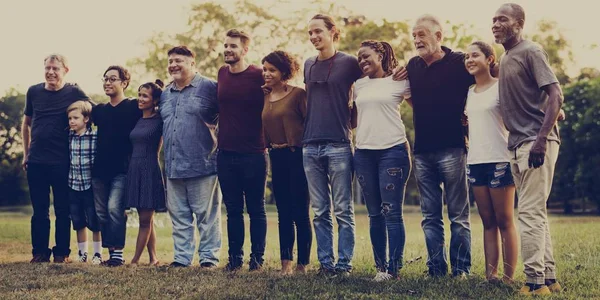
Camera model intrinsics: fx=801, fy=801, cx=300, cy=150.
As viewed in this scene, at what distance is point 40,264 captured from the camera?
9.07 metres

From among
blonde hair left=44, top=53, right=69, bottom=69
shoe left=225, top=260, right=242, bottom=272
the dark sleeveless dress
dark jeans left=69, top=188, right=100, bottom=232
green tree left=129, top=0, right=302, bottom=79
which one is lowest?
shoe left=225, top=260, right=242, bottom=272

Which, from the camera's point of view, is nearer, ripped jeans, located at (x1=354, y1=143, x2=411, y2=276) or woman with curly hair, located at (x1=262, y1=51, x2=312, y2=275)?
ripped jeans, located at (x1=354, y1=143, x2=411, y2=276)

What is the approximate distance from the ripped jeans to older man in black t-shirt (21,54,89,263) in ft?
13.3

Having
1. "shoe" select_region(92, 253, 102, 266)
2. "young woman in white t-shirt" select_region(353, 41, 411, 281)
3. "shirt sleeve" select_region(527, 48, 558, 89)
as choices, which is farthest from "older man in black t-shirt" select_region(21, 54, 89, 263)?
"shirt sleeve" select_region(527, 48, 558, 89)

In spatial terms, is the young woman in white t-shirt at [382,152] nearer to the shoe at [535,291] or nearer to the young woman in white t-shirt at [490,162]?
the young woman in white t-shirt at [490,162]

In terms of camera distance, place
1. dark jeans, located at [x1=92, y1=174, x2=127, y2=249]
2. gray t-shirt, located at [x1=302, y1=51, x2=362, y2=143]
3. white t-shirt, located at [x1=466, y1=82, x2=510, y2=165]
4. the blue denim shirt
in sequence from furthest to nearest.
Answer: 1. dark jeans, located at [x1=92, y1=174, x2=127, y2=249]
2. the blue denim shirt
3. gray t-shirt, located at [x1=302, y1=51, x2=362, y2=143]
4. white t-shirt, located at [x1=466, y1=82, x2=510, y2=165]

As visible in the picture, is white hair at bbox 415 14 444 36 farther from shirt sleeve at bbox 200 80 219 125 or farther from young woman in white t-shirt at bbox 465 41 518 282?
shirt sleeve at bbox 200 80 219 125

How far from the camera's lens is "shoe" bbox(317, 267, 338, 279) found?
24.1 ft

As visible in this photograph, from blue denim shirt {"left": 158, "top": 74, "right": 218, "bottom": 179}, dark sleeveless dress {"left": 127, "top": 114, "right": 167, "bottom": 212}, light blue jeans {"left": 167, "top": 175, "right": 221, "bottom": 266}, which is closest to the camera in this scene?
blue denim shirt {"left": 158, "top": 74, "right": 218, "bottom": 179}

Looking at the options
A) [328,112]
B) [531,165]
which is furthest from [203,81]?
[531,165]

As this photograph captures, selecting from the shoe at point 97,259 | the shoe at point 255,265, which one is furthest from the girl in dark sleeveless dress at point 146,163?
the shoe at point 255,265

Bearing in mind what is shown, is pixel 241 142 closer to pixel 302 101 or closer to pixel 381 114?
pixel 302 101

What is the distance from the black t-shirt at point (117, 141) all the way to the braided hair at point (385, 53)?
10.3 ft

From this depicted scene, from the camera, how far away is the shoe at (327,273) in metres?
7.34
